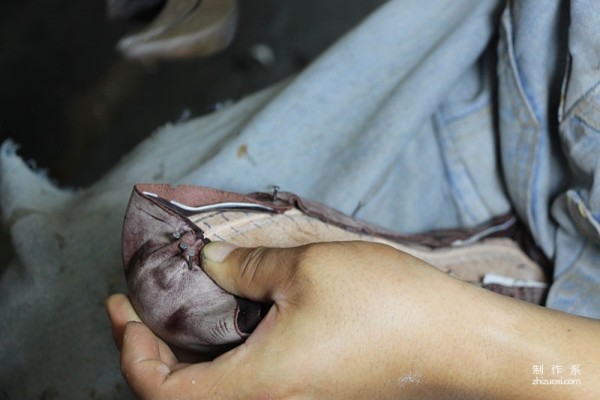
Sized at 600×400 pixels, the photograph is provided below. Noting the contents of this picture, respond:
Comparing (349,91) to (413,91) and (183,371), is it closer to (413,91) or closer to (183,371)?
(413,91)

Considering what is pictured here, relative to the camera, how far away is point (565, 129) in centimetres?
48

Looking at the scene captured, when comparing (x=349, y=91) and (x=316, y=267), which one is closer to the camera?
(x=316, y=267)

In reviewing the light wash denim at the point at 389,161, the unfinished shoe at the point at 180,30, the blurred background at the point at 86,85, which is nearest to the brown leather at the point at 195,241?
the light wash denim at the point at 389,161

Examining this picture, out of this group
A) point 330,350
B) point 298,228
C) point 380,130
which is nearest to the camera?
point 330,350

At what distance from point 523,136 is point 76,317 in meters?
0.41

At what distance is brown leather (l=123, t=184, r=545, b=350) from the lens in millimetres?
372

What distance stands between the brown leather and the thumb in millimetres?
10

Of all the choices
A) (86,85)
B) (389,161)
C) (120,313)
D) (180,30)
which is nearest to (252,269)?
(120,313)

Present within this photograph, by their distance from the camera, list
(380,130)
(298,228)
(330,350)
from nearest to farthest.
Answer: (330,350)
(298,228)
(380,130)

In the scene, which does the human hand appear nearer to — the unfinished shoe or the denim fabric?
the denim fabric

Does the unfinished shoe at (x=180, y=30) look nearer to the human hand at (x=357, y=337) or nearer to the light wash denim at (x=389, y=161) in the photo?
the light wash denim at (x=389, y=161)

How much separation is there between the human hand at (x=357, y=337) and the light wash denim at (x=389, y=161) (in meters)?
0.17

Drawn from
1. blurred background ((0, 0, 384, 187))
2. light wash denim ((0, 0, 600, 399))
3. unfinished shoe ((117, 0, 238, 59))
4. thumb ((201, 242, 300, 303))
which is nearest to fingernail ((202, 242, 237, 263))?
thumb ((201, 242, 300, 303))

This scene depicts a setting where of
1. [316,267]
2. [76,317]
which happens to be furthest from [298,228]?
[76,317]
